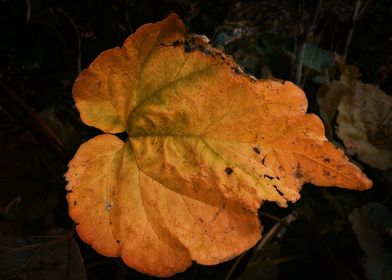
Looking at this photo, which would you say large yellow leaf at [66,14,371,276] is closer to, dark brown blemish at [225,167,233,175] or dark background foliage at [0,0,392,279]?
dark brown blemish at [225,167,233,175]

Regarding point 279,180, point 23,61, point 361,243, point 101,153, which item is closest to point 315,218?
point 361,243

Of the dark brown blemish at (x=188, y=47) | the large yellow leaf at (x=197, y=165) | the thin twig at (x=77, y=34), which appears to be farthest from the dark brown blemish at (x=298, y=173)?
the thin twig at (x=77, y=34)

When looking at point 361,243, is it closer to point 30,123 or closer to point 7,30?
point 30,123

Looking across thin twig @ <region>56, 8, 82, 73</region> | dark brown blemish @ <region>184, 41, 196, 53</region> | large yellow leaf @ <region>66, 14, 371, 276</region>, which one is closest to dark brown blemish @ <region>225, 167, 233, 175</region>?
large yellow leaf @ <region>66, 14, 371, 276</region>

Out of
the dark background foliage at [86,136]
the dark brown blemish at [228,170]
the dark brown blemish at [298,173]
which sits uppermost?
the dark brown blemish at [298,173]

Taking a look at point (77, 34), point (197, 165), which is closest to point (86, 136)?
point (77, 34)

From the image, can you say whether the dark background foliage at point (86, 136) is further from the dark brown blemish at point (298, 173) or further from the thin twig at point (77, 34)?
the dark brown blemish at point (298, 173)
